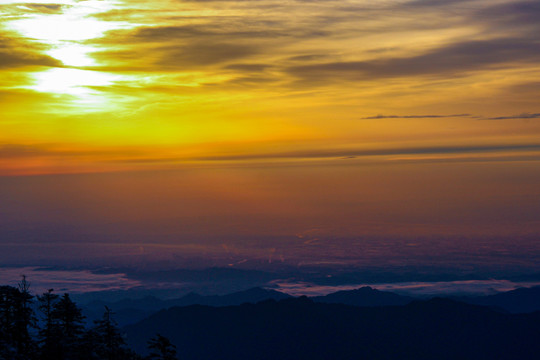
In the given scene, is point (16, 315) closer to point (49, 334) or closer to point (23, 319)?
point (23, 319)

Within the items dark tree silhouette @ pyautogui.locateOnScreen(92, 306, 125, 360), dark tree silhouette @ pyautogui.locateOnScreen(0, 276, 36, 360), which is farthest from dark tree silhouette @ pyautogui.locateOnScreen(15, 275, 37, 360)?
dark tree silhouette @ pyautogui.locateOnScreen(92, 306, 125, 360)

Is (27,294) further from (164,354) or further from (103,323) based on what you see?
(164,354)

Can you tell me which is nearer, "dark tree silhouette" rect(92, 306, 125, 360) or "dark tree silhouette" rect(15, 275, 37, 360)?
"dark tree silhouette" rect(92, 306, 125, 360)

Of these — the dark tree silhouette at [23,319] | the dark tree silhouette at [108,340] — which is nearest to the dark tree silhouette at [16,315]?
the dark tree silhouette at [23,319]

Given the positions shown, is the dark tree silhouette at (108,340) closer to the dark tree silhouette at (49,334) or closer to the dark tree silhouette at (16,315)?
the dark tree silhouette at (49,334)

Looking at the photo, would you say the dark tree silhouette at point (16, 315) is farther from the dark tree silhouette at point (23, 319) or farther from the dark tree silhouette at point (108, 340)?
the dark tree silhouette at point (108, 340)

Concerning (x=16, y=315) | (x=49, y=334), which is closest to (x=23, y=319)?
(x=16, y=315)

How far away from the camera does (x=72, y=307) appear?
45.6 metres

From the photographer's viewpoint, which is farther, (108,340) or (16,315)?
(16,315)

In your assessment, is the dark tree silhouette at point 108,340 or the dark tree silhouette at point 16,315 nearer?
the dark tree silhouette at point 108,340

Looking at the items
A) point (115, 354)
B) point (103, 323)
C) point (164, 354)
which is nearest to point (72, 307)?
point (103, 323)

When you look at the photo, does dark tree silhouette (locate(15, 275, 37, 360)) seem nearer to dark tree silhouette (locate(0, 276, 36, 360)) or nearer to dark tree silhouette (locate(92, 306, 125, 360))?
dark tree silhouette (locate(0, 276, 36, 360))

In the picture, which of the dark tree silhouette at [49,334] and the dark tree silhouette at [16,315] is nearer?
the dark tree silhouette at [49,334]

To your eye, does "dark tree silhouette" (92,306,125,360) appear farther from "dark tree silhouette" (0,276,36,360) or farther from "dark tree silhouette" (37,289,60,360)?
"dark tree silhouette" (0,276,36,360)
